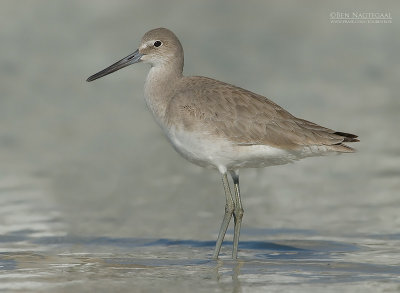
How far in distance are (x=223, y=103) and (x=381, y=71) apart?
8.07 meters

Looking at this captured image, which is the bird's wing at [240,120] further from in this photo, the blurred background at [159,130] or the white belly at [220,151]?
the blurred background at [159,130]

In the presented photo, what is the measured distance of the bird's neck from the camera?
8.68 m

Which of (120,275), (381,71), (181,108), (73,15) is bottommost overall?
(120,275)

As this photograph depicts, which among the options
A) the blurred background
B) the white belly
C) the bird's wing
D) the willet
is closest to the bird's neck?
the willet

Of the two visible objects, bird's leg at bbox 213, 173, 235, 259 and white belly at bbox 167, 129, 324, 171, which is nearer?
white belly at bbox 167, 129, 324, 171

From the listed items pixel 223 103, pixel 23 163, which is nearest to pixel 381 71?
pixel 23 163

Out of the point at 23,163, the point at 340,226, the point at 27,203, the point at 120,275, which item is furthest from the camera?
the point at 23,163

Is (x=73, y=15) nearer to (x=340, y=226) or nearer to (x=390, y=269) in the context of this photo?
(x=340, y=226)

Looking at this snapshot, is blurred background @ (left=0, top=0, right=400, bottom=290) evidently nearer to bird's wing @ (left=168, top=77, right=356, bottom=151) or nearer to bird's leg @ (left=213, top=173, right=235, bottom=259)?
bird's leg @ (left=213, top=173, right=235, bottom=259)

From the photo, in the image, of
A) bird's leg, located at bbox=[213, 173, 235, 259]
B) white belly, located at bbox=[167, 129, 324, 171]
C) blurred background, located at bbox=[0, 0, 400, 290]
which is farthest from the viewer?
blurred background, located at bbox=[0, 0, 400, 290]

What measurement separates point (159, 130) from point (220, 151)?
5.04 meters

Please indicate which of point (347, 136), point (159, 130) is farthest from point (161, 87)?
point (159, 130)

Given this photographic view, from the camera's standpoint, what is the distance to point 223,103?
8.52m

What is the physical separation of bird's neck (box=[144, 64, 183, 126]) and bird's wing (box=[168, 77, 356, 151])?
145 millimetres
